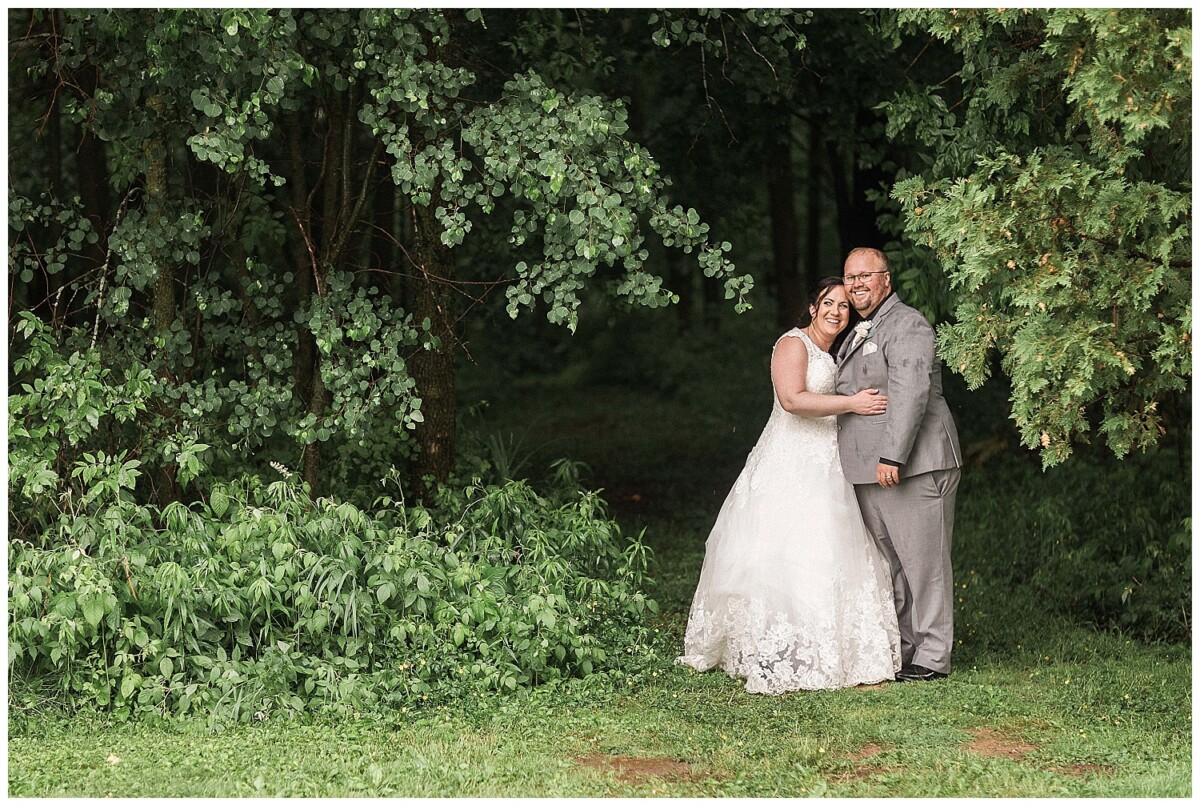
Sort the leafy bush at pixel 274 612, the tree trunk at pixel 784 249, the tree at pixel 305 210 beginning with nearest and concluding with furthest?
the leafy bush at pixel 274 612 → the tree at pixel 305 210 → the tree trunk at pixel 784 249

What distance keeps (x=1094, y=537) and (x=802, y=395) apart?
3987mm

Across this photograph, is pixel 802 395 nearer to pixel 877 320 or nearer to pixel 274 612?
pixel 877 320

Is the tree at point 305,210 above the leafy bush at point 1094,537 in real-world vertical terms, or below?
above

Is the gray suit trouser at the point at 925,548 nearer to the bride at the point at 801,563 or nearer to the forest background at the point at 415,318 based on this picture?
the bride at the point at 801,563

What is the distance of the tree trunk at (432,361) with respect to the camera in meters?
7.80

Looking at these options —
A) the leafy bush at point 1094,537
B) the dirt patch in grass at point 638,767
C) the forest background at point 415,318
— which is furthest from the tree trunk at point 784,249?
the dirt patch in grass at point 638,767

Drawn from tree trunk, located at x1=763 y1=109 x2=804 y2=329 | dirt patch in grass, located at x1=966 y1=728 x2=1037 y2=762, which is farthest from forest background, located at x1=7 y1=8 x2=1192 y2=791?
tree trunk, located at x1=763 y1=109 x2=804 y2=329

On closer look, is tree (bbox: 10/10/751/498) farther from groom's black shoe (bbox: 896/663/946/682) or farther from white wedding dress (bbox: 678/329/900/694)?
groom's black shoe (bbox: 896/663/946/682)

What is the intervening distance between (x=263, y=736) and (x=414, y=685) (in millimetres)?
708

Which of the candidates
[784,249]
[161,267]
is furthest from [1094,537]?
[784,249]

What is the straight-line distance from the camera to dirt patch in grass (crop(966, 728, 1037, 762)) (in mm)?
5137

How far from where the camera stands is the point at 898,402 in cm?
614

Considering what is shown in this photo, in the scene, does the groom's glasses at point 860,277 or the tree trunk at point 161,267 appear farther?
the tree trunk at point 161,267

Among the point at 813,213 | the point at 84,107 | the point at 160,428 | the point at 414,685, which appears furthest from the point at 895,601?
the point at 813,213
